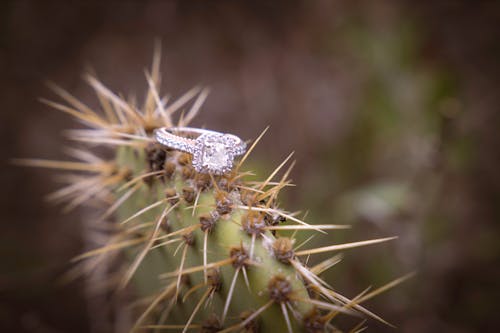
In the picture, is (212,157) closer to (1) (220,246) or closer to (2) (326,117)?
(1) (220,246)

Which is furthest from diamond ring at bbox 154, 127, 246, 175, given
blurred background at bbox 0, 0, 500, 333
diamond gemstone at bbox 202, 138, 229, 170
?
blurred background at bbox 0, 0, 500, 333

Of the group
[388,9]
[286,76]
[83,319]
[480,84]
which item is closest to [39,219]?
[83,319]

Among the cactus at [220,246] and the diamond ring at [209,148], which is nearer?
the cactus at [220,246]

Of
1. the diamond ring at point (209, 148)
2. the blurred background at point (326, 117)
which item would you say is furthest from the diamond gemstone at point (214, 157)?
the blurred background at point (326, 117)

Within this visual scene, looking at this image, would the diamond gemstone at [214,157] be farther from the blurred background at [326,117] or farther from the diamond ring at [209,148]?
the blurred background at [326,117]

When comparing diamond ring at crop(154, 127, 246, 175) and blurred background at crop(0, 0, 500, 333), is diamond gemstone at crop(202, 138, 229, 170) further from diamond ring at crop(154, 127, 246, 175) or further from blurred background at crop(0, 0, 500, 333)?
blurred background at crop(0, 0, 500, 333)

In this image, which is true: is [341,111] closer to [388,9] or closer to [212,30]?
[388,9]
